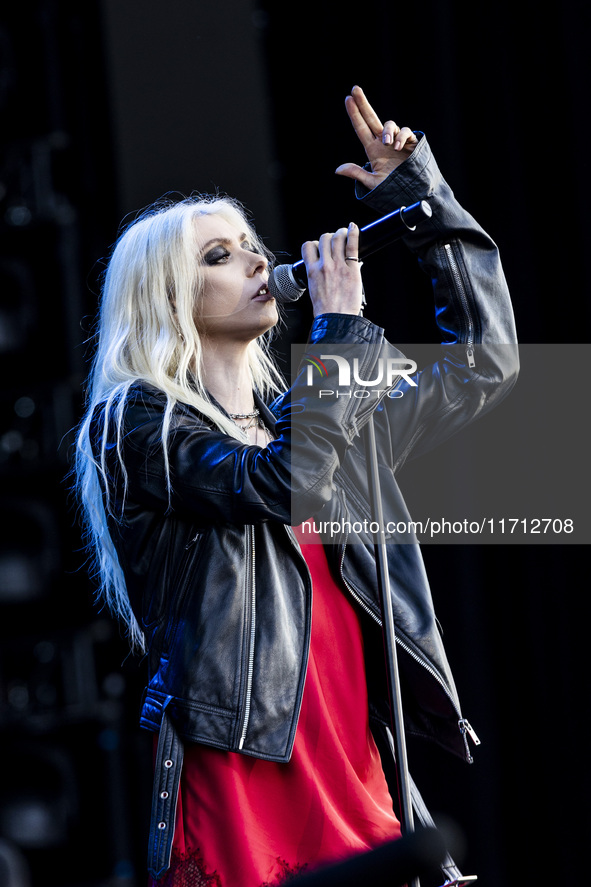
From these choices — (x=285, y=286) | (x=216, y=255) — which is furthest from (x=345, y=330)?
(x=216, y=255)

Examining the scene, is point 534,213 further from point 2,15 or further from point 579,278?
point 2,15

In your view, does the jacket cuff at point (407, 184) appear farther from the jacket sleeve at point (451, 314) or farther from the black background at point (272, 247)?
the black background at point (272, 247)

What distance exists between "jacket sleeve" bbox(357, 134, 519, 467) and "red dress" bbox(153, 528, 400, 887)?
1.23 ft

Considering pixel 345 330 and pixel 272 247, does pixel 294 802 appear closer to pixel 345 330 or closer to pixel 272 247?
pixel 345 330

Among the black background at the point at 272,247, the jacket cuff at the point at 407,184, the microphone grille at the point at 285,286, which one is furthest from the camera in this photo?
the black background at the point at 272,247

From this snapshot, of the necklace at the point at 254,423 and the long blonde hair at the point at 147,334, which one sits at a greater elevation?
the long blonde hair at the point at 147,334

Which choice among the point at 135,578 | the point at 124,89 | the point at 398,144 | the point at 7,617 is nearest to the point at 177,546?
the point at 135,578

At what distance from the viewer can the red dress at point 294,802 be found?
4.41 ft

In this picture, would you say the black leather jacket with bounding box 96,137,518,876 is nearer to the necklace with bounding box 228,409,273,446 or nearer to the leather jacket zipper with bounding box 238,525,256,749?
the leather jacket zipper with bounding box 238,525,256,749

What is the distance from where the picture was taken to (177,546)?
1.47 m

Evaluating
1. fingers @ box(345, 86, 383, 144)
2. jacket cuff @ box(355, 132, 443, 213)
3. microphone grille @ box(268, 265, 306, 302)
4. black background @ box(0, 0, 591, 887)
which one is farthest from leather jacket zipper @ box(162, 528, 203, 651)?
black background @ box(0, 0, 591, 887)

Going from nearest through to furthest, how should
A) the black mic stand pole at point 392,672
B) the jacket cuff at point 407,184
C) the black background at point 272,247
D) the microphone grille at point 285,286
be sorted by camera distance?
the black mic stand pole at point 392,672, the microphone grille at point 285,286, the jacket cuff at point 407,184, the black background at point 272,247

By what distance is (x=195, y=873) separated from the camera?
134 centimetres

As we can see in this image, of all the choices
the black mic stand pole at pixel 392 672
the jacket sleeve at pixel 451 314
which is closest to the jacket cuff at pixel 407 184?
the jacket sleeve at pixel 451 314
